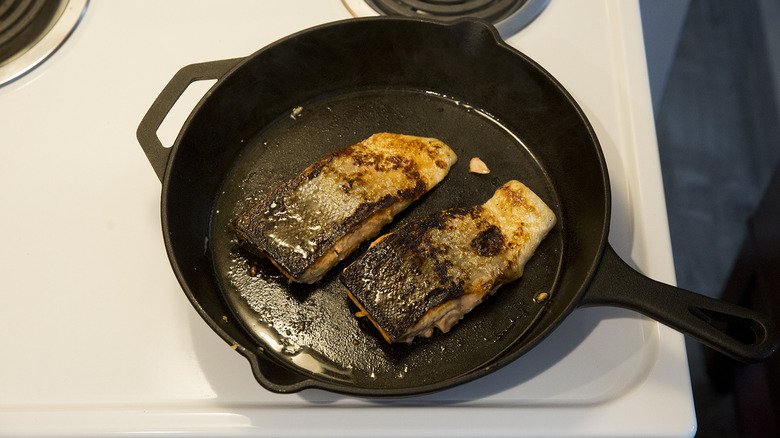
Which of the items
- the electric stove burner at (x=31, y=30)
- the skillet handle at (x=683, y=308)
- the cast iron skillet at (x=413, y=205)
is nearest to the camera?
the skillet handle at (x=683, y=308)

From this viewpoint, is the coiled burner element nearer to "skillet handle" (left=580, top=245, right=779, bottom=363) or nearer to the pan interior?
the pan interior

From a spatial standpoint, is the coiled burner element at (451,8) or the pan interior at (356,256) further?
the coiled burner element at (451,8)

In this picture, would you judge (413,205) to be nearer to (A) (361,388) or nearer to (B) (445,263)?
(B) (445,263)

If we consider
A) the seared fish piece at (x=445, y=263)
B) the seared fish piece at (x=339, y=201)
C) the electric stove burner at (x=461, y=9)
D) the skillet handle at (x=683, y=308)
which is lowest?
the skillet handle at (x=683, y=308)

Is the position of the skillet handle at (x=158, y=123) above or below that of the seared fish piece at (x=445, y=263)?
above

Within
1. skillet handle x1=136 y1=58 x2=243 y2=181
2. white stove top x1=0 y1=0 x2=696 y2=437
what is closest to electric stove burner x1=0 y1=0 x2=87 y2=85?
white stove top x1=0 y1=0 x2=696 y2=437

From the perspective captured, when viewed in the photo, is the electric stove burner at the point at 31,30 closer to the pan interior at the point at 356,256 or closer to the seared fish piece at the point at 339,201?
the pan interior at the point at 356,256

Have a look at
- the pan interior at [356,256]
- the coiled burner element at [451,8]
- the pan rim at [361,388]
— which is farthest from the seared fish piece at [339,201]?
the coiled burner element at [451,8]
